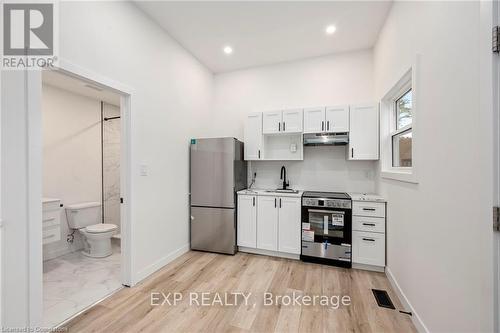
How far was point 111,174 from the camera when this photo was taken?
12.8 ft

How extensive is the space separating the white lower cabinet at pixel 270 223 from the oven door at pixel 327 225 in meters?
0.17

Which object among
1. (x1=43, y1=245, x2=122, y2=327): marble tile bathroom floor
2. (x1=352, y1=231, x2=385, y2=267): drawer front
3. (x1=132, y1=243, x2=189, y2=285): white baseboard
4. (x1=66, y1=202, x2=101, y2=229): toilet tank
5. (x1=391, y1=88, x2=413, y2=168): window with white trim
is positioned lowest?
(x1=43, y1=245, x2=122, y2=327): marble tile bathroom floor

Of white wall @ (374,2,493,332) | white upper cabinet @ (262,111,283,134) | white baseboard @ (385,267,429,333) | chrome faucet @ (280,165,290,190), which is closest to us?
white wall @ (374,2,493,332)

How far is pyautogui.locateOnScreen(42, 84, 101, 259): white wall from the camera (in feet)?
10.2

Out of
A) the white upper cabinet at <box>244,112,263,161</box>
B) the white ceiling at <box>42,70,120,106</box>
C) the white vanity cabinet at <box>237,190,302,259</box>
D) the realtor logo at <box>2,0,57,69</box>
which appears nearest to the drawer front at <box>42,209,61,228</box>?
the white ceiling at <box>42,70,120,106</box>

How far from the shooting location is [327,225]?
282cm

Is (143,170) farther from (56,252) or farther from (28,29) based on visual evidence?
(56,252)

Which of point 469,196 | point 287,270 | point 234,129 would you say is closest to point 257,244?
point 287,270

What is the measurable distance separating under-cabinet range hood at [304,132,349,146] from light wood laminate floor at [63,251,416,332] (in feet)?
5.85

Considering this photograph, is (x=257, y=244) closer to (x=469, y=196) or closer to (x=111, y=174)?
(x=469, y=196)

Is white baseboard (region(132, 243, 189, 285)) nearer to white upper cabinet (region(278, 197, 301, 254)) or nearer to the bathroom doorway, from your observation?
the bathroom doorway

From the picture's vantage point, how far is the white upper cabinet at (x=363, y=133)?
115 inches

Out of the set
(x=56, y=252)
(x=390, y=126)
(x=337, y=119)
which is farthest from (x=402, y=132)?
(x=56, y=252)

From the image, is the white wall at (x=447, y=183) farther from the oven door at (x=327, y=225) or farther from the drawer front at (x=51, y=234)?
the drawer front at (x=51, y=234)
